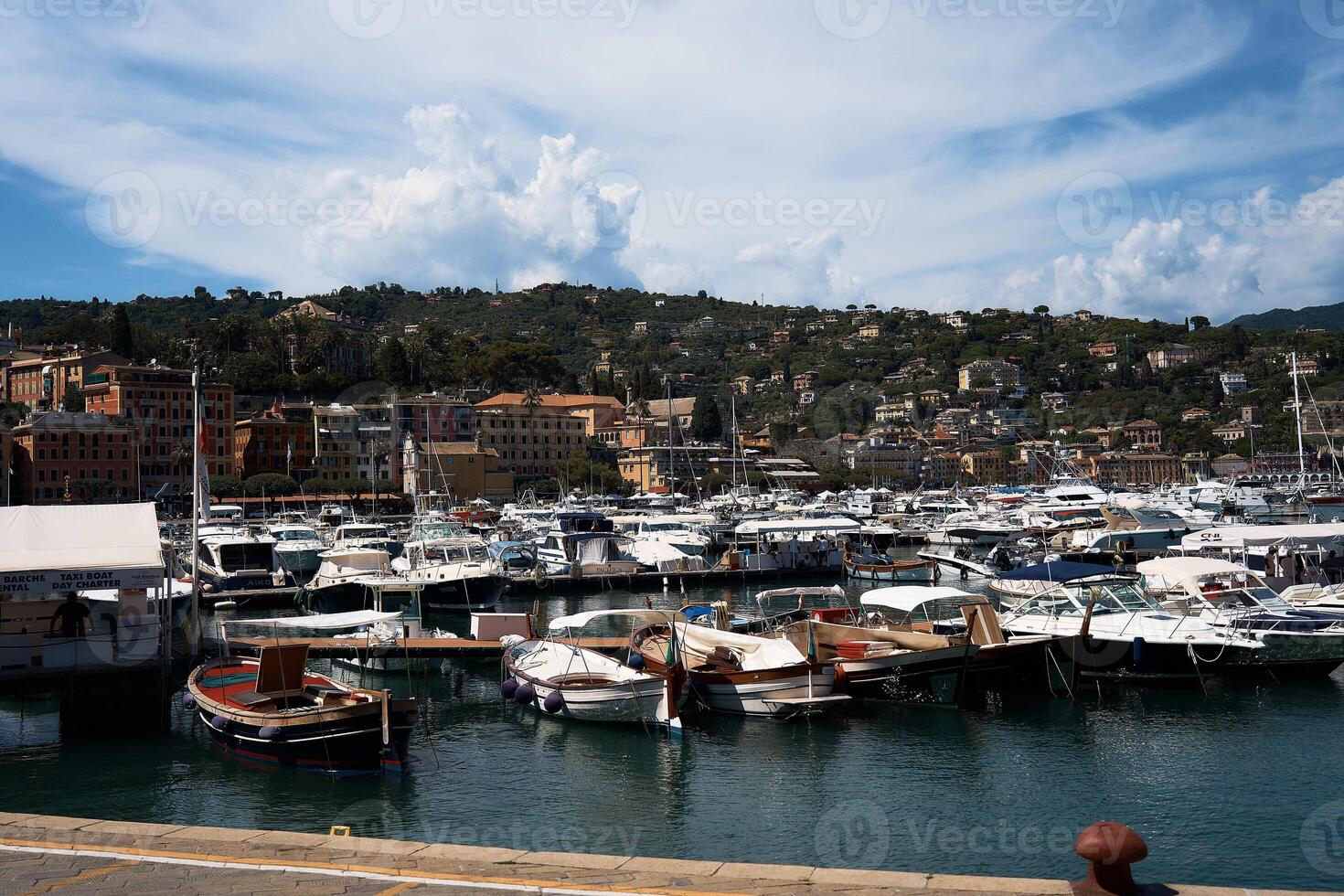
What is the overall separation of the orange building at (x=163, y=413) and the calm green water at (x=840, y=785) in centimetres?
9029

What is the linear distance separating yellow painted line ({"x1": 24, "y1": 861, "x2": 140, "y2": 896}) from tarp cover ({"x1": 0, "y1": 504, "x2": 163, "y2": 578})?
10435 mm

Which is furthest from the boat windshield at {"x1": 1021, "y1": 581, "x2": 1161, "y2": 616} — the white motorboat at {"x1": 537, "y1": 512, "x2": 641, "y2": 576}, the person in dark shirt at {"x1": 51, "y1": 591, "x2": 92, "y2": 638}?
the white motorboat at {"x1": 537, "y1": 512, "x2": 641, "y2": 576}

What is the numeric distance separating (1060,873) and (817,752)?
22.2ft

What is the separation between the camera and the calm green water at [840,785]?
15.5 m

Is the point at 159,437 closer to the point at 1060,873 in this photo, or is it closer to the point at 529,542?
the point at 529,542

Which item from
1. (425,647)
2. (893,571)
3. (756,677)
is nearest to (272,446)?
(893,571)

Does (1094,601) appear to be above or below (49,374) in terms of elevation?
below

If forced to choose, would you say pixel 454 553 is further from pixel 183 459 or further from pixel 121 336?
pixel 121 336

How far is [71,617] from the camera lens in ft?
71.8

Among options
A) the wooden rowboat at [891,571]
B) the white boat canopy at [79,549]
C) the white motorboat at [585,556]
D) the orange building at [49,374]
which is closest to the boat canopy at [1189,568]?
the wooden rowboat at [891,571]

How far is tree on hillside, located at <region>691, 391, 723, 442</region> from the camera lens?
529 ft

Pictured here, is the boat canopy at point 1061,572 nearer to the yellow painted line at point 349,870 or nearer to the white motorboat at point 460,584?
the white motorboat at point 460,584

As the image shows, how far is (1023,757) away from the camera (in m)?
20.3

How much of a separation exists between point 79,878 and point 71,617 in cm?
1346
